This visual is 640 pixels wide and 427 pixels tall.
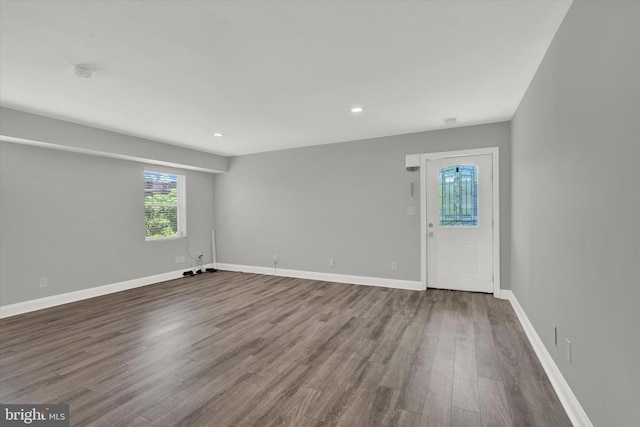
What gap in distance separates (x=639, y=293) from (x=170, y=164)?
19.7 feet

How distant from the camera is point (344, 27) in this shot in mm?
1977

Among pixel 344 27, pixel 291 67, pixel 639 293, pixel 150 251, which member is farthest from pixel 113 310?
pixel 639 293

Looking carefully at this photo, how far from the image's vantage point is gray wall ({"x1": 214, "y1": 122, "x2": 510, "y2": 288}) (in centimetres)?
462

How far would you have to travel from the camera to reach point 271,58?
7.73 ft

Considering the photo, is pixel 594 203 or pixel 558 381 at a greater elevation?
pixel 594 203

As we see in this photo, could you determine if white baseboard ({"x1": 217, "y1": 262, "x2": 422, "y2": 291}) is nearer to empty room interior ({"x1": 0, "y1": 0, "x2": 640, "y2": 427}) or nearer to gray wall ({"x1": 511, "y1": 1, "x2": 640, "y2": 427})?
empty room interior ({"x1": 0, "y1": 0, "x2": 640, "y2": 427})

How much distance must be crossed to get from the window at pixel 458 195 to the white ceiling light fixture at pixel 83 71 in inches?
175

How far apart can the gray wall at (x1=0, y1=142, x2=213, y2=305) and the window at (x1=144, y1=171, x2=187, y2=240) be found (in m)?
0.19

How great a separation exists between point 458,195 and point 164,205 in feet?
17.5

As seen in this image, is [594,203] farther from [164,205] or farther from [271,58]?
[164,205]

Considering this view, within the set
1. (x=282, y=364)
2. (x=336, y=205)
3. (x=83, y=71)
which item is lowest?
(x=282, y=364)

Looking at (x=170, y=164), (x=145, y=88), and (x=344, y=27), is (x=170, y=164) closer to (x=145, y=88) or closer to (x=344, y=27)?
(x=145, y=88)

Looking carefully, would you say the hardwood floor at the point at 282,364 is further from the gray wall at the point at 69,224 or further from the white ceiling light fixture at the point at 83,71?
the white ceiling light fixture at the point at 83,71

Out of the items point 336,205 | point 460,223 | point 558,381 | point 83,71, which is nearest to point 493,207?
point 460,223
